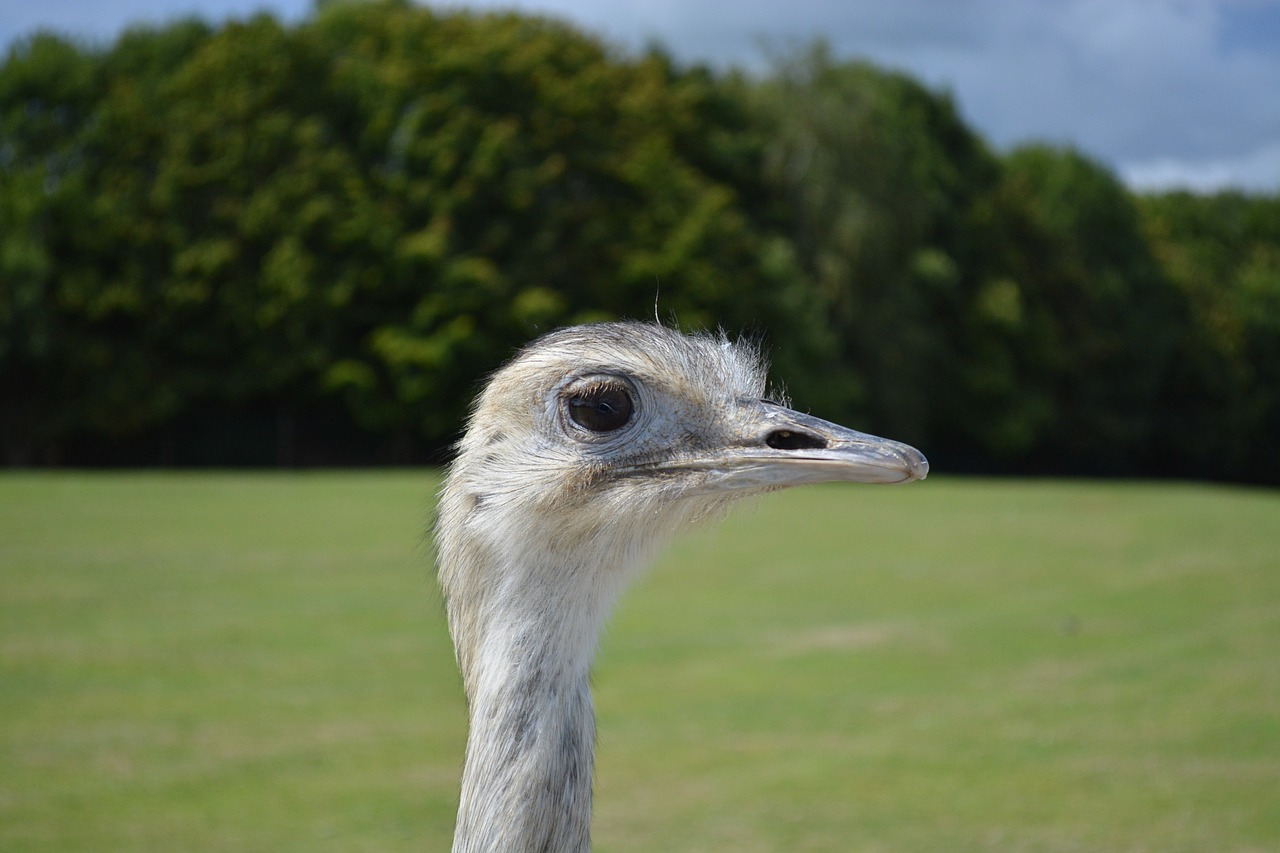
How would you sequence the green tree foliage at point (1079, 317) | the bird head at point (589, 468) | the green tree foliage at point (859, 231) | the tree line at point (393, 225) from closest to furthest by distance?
1. the bird head at point (589, 468)
2. the tree line at point (393, 225)
3. the green tree foliage at point (859, 231)
4. the green tree foliage at point (1079, 317)

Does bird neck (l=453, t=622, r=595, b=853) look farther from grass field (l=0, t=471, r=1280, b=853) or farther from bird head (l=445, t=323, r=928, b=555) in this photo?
grass field (l=0, t=471, r=1280, b=853)

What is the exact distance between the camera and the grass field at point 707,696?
6.34 meters

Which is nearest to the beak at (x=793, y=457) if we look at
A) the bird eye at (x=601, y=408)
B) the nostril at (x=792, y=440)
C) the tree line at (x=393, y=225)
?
the nostril at (x=792, y=440)

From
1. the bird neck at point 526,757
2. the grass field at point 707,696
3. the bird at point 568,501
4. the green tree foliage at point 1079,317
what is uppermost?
the green tree foliage at point 1079,317

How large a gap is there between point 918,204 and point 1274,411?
21.1 m

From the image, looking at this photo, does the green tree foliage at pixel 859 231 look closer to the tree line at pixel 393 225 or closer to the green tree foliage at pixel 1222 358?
the tree line at pixel 393 225

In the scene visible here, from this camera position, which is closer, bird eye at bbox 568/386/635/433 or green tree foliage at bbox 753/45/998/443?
bird eye at bbox 568/386/635/433

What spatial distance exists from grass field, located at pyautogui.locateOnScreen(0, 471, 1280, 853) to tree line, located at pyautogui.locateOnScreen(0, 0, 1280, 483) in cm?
1481

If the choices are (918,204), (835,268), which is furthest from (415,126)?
(918,204)

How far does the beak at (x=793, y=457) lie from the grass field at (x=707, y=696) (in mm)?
347

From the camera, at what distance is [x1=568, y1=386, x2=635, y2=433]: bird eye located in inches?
122

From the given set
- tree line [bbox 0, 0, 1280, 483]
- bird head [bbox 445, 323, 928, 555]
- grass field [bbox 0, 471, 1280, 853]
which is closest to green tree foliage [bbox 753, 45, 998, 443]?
tree line [bbox 0, 0, 1280, 483]

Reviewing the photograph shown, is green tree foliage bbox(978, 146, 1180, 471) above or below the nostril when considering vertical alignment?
above

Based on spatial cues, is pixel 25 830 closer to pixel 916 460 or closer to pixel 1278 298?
pixel 916 460
